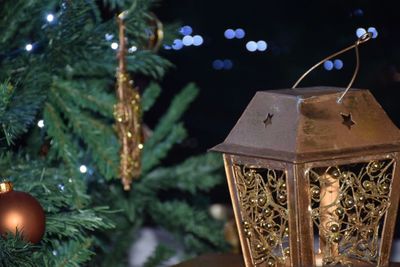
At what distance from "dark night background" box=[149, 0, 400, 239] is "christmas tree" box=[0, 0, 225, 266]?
71mm

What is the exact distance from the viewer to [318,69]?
1503 mm

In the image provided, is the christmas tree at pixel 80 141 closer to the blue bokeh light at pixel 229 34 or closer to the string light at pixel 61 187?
the string light at pixel 61 187

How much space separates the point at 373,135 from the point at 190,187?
1.79 feet

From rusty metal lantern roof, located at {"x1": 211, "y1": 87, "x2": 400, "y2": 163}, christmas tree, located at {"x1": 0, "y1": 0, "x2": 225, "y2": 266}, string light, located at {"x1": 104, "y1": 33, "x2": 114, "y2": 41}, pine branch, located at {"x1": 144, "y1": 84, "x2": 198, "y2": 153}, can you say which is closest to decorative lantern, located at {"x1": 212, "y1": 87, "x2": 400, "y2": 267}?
rusty metal lantern roof, located at {"x1": 211, "y1": 87, "x2": 400, "y2": 163}

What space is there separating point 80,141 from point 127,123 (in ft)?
0.82

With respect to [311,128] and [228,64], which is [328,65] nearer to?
[228,64]

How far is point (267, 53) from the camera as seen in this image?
5.12 ft

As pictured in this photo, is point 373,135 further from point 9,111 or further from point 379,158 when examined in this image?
point 9,111

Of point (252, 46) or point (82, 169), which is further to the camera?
point (252, 46)

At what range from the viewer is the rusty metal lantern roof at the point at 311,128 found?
102 cm

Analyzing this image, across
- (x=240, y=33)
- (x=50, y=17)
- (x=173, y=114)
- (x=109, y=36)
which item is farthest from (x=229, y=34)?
(x=50, y=17)

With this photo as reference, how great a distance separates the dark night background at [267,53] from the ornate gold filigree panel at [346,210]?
41cm

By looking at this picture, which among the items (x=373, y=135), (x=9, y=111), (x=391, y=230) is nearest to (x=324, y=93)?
(x=373, y=135)

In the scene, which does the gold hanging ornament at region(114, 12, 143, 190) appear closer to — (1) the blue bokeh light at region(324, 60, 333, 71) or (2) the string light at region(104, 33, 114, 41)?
(2) the string light at region(104, 33, 114, 41)
